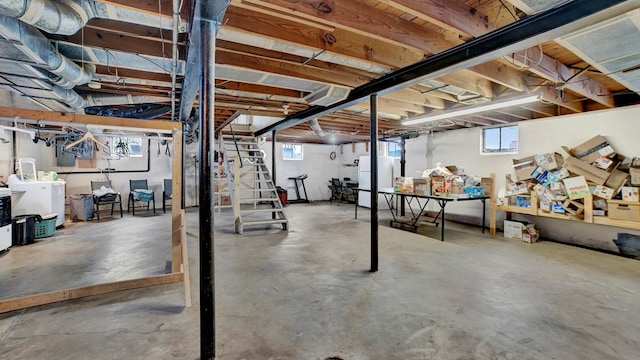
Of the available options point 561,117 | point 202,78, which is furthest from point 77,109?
point 561,117

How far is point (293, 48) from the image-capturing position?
2314 mm

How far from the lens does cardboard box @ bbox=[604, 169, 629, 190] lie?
3.86m

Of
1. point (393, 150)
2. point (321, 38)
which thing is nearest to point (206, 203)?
point (321, 38)

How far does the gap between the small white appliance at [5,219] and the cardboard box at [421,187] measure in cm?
632

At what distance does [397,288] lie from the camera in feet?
9.08

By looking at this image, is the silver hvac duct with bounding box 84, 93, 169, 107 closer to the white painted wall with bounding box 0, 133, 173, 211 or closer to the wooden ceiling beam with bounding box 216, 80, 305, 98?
the wooden ceiling beam with bounding box 216, 80, 305, 98

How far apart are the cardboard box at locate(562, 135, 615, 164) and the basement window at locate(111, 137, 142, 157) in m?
9.28

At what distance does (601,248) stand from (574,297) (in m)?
2.55

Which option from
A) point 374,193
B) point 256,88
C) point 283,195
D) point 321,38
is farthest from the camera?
point 283,195

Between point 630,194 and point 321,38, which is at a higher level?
point 321,38

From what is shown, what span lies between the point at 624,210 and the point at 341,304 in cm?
418

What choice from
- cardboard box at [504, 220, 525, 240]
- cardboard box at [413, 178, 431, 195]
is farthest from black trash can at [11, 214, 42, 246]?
cardboard box at [504, 220, 525, 240]

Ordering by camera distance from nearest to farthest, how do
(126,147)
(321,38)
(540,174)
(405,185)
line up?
(321,38)
(540,174)
(405,185)
(126,147)

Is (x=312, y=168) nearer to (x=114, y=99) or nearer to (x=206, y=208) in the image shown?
(x=114, y=99)
